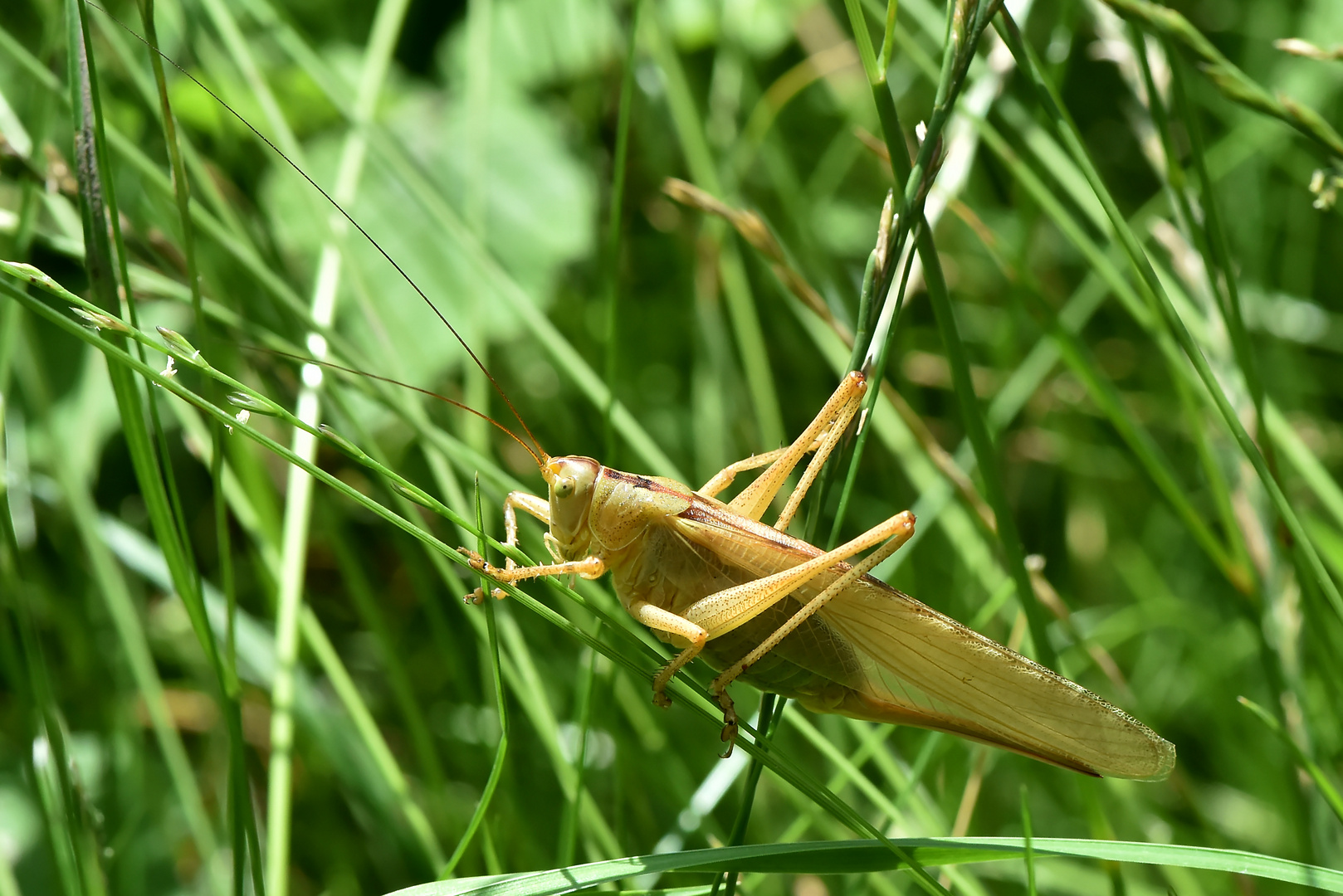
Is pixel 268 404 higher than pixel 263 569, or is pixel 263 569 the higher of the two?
pixel 268 404

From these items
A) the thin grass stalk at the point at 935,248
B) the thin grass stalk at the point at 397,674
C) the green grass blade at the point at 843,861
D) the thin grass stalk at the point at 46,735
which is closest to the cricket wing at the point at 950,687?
the thin grass stalk at the point at 935,248

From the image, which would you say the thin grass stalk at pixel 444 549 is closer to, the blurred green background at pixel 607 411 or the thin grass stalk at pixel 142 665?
the blurred green background at pixel 607 411

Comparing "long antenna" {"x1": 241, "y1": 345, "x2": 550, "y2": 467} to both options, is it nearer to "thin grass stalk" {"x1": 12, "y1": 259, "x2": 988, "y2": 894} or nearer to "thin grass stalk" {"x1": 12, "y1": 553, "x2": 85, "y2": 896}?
"thin grass stalk" {"x1": 12, "y1": 259, "x2": 988, "y2": 894}

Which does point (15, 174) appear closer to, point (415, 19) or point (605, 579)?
point (605, 579)

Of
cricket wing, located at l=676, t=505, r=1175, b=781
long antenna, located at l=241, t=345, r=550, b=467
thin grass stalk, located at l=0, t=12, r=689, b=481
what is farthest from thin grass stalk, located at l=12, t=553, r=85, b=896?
cricket wing, located at l=676, t=505, r=1175, b=781

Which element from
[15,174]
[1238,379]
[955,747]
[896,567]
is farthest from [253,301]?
[1238,379]

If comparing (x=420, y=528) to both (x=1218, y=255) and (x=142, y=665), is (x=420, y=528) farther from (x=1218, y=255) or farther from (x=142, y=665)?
(x=1218, y=255)
